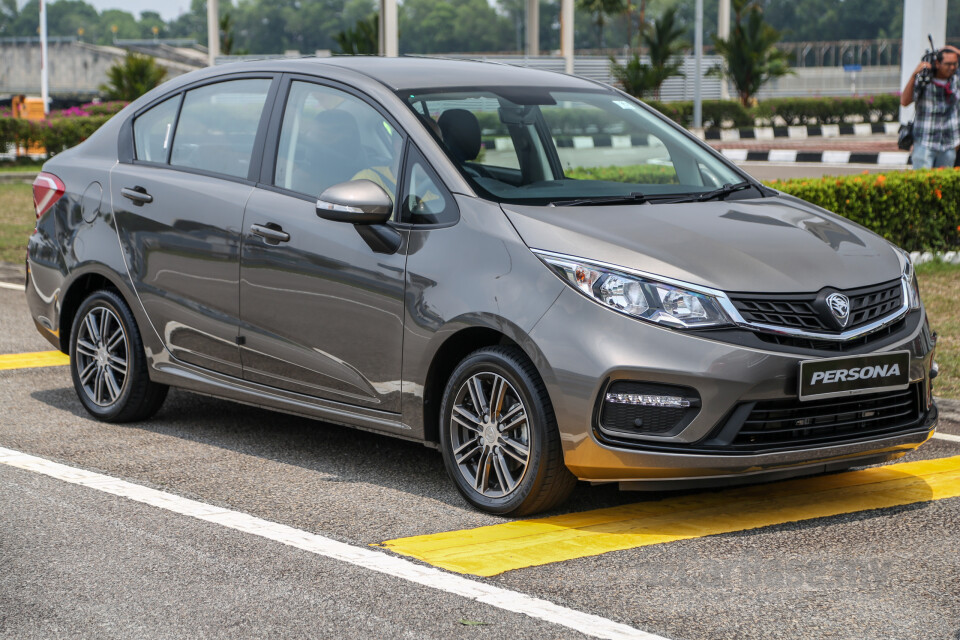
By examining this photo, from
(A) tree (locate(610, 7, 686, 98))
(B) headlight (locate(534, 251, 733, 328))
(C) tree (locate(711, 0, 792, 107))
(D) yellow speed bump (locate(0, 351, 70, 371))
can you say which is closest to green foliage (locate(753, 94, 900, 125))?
(C) tree (locate(711, 0, 792, 107))

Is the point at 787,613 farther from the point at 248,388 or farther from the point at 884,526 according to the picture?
the point at 248,388

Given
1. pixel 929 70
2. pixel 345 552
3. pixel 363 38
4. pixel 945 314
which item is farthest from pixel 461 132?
pixel 363 38

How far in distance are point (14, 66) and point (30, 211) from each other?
80092 millimetres

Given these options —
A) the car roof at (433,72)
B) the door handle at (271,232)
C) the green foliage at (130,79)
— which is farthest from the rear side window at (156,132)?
the green foliage at (130,79)

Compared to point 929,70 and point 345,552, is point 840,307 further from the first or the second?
point 929,70

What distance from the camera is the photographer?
12.6 meters

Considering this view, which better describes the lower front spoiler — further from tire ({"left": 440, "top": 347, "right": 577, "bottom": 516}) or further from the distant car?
tire ({"left": 440, "top": 347, "right": 577, "bottom": 516})

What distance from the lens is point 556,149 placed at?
5949 mm

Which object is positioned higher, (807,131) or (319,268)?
(807,131)

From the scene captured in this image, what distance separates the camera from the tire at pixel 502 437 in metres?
4.80

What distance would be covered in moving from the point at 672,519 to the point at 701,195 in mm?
A: 1346

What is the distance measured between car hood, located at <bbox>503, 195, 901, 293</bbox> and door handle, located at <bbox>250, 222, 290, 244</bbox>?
1067 mm

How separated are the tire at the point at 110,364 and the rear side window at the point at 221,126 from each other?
0.81 meters

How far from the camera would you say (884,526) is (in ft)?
16.2
